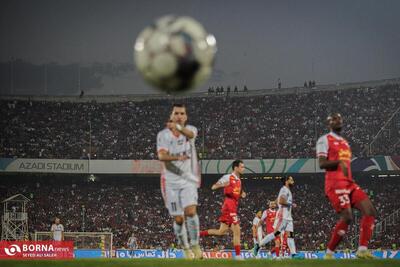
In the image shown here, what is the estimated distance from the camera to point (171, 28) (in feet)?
32.9

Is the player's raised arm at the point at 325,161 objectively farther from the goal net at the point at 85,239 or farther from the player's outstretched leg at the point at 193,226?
the goal net at the point at 85,239

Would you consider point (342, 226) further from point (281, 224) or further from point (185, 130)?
point (281, 224)

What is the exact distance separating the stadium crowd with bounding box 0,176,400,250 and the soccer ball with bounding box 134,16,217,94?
33.8 meters

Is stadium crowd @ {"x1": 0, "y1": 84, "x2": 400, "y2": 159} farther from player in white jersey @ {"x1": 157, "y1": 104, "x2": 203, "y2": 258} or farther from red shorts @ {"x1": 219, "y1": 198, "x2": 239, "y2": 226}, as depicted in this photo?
player in white jersey @ {"x1": 157, "y1": 104, "x2": 203, "y2": 258}

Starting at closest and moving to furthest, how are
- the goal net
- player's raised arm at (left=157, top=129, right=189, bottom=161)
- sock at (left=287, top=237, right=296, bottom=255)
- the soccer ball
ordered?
the soccer ball
player's raised arm at (left=157, top=129, right=189, bottom=161)
sock at (left=287, top=237, right=296, bottom=255)
the goal net

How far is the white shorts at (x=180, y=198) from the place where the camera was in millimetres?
12555

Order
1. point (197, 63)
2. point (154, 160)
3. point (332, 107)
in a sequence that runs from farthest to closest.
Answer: point (332, 107)
point (154, 160)
point (197, 63)

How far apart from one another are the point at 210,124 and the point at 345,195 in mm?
44649


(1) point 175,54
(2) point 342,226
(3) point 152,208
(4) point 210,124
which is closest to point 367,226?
(2) point 342,226

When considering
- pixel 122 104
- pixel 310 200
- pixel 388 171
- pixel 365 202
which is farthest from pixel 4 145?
pixel 365 202

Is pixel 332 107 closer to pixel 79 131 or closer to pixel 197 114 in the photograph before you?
pixel 197 114

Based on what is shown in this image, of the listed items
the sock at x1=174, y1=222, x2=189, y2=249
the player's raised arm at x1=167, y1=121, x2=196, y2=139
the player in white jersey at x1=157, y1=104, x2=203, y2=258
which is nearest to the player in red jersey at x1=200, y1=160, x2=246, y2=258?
the sock at x1=174, y1=222, x2=189, y2=249

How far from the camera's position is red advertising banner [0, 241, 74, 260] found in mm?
29903

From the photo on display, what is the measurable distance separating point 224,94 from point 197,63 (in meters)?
50.0
